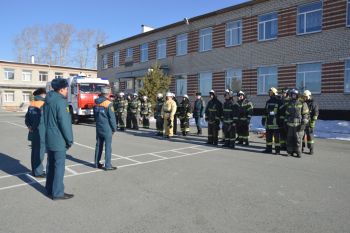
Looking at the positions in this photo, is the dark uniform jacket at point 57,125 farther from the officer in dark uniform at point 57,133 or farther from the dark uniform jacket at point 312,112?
the dark uniform jacket at point 312,112

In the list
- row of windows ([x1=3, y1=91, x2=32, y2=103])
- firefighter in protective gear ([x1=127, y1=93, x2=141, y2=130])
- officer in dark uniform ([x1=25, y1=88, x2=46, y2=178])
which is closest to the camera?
officer in dark uniform ([x1=25, y1=88, x2=46, y2=178])

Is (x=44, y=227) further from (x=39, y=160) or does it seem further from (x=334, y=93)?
(x=334, y=93)

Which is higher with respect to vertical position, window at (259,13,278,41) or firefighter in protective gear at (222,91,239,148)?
window at (259,13,278,41)

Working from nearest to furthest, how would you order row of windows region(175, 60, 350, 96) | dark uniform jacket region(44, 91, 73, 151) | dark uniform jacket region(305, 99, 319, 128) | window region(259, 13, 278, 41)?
dark uniform jacket region(44, 91, 73, 151) → dark uniform jacket region(305, 99, 319, 128) → row of windows region(175, 60, 350, 96) → window region(259, 13, 278, 41)

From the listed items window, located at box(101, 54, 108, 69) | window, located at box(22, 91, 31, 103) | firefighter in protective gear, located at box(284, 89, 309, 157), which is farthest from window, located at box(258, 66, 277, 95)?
window, located at box(22, 91, 31, 103)

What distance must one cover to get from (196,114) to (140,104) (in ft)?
12.7

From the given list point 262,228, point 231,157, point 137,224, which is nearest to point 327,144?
point 231,157

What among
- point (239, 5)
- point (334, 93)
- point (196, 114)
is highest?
point (239, 5)

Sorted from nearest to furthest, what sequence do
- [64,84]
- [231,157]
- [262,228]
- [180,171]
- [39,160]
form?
[262,228], [64,84], [39,160], [180,171], [231,157]

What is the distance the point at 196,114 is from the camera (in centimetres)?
1570

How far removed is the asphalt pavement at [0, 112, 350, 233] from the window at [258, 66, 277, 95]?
12850 millimetres

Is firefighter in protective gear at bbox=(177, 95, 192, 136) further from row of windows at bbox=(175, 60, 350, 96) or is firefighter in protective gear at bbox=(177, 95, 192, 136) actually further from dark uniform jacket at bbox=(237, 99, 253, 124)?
row of windows at bbox=(175, 60, 350, 96)

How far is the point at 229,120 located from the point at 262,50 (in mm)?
12837

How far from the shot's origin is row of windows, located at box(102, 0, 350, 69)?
1983 cm
